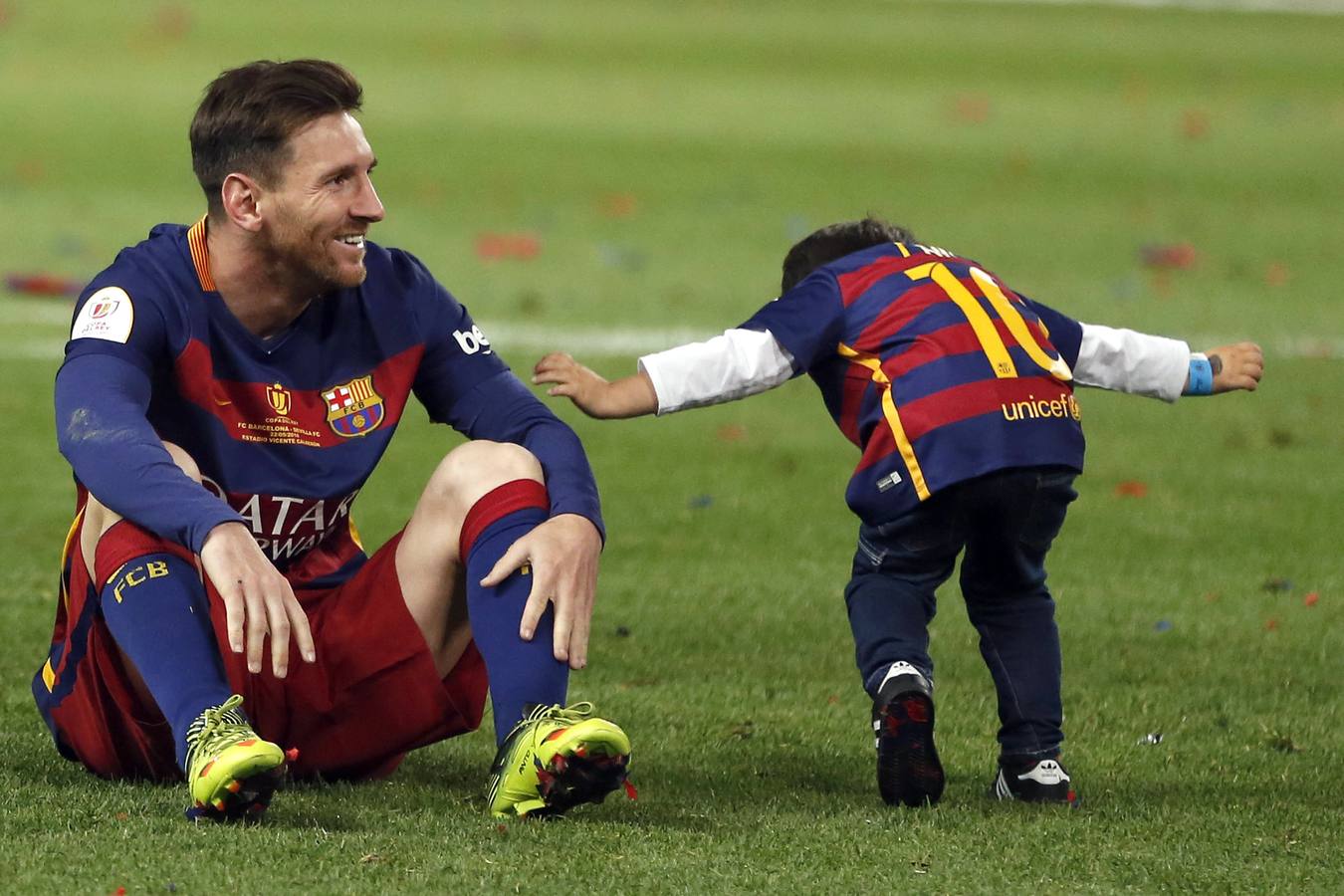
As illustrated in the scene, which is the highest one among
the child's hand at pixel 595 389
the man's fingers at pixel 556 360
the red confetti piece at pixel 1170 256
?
the red confetti piece at pixel 1170 256

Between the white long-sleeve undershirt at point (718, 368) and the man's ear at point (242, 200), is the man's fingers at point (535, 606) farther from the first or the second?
the man's ear at point (242, 200)

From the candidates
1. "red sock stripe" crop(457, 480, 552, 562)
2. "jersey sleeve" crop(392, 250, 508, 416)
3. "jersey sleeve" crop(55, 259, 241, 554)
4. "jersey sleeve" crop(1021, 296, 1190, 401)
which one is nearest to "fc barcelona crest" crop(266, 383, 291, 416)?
"jersey sleeve" crop(55, 259, 241, 554)

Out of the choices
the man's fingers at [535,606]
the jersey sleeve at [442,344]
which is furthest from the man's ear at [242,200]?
the man's fingers at [535,606]

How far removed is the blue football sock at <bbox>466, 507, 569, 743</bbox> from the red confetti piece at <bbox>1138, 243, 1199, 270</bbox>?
33.0 feet

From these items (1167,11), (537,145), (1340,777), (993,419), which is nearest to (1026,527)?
(993,419)

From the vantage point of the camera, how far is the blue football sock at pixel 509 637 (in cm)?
354

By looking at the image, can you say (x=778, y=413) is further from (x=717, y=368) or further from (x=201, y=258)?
(x=201, y=258)

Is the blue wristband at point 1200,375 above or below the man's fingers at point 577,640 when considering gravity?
above

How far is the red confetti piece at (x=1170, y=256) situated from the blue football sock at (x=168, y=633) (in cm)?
1030

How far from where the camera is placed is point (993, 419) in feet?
12.5

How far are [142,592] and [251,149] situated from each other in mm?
776

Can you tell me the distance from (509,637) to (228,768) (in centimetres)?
52

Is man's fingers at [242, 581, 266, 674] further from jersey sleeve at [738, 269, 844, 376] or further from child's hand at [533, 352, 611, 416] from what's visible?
jersey sleeve at [738, 269, 844, 376]

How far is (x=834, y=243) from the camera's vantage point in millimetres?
4273
